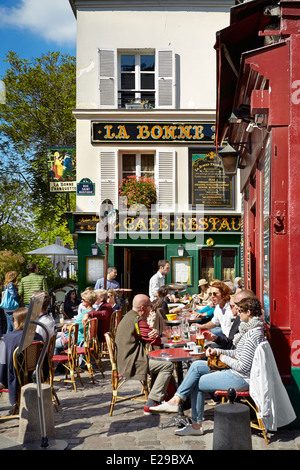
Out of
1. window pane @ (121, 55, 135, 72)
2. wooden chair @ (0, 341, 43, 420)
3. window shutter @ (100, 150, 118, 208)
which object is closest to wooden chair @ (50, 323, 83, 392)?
wooden chair @ (0, 341, 43, 420)

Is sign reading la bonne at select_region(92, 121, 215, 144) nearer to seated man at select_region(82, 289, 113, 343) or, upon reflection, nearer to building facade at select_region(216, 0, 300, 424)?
seated man at select_region(82, 289, 113, 343)

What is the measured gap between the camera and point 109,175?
54.1 feet

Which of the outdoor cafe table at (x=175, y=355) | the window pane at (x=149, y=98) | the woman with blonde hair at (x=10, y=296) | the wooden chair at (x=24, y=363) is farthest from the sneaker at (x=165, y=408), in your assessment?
the window pane at (x=149, y=98)

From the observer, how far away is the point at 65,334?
9281 millimetres

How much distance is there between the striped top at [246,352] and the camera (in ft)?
18.3

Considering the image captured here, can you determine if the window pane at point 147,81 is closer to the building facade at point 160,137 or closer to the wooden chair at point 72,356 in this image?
the building facade at point 160,137

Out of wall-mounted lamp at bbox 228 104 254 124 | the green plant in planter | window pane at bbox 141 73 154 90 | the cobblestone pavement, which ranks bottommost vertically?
the cobblestone pavement

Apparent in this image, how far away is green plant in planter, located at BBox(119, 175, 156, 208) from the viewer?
53.0ft

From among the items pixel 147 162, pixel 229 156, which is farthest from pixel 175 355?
pixel 147 162

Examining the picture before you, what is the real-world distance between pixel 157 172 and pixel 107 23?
4670 mm

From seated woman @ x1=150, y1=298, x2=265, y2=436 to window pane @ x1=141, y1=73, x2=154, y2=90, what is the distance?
12.2 metres

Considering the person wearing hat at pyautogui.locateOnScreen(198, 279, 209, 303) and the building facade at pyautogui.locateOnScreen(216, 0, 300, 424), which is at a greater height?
the building facade at pyautogui.locateOnScreen(216, 0, 300, 424)

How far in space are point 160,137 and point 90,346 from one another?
28.3 ft
